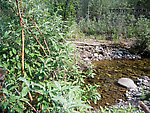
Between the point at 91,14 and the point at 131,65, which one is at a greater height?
the point at 91,14

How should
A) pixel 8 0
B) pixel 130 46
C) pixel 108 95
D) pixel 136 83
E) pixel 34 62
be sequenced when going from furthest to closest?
pixel 130 46, pixel 136 83, pixel 108 95, pixel 34 62, pixel 8 0

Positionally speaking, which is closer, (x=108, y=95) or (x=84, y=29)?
(x=108, y=95)

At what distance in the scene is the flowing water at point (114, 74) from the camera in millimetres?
2893

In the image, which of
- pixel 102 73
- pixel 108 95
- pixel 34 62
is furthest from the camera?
pixel 102 73

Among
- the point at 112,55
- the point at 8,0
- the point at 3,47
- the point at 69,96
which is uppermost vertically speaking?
the point at 8,0

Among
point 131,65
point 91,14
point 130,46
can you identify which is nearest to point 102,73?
point 131,65

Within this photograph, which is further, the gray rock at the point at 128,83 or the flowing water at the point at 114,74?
the gray rock at the point at 128,83

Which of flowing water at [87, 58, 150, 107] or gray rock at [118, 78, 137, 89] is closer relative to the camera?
flowing water at [87, 58, 150, 107]

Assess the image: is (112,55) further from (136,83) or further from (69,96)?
(69,96)

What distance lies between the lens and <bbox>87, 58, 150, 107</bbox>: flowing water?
2893 millimetres

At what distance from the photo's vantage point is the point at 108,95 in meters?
2.92

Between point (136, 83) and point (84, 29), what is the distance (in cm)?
496

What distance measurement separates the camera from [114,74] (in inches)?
153

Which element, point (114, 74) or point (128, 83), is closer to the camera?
point (128, 83)
